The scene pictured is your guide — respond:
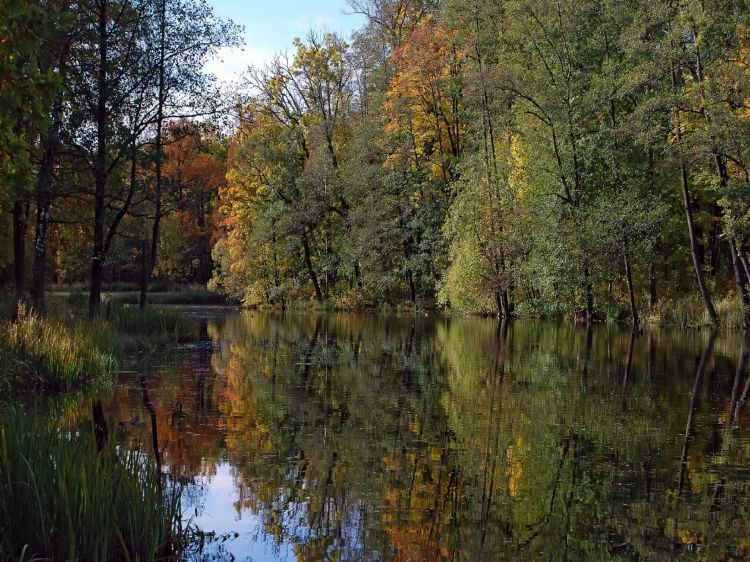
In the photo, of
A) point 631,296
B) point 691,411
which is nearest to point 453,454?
point 691,411

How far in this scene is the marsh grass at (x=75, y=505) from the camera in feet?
13.9

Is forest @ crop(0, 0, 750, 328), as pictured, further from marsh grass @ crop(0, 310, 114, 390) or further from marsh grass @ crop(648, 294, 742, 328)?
marsh grass @ crop(0, 310, 114, 390)

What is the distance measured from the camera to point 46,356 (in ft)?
38.7

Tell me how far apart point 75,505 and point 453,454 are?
4873 millimetres

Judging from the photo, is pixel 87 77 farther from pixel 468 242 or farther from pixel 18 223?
pixel 468 242

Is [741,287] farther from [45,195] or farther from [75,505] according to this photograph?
[75,505]

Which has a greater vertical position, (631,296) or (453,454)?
(631,296)

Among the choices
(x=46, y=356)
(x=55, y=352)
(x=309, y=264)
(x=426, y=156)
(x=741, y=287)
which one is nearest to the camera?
(x=46, y=356)

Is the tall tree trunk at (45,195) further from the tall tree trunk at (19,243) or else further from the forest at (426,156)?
the tall tree trunk at (19,243)

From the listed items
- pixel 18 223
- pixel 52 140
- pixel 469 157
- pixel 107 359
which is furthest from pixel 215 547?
pixel 469 157

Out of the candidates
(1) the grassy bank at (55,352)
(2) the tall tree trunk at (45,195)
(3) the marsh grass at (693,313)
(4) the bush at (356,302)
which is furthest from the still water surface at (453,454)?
(4) the bush at (356,302)

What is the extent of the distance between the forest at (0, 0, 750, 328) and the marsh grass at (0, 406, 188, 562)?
7.66 ft

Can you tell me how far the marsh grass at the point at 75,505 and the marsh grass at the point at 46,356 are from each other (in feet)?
20.5

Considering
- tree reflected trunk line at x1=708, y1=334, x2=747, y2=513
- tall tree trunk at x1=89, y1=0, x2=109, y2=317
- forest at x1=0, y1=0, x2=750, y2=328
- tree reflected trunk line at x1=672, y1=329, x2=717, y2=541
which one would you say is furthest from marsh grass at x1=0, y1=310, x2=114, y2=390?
tree reflected trunk line at x1=708, y1=334, x2=747, y2=513
